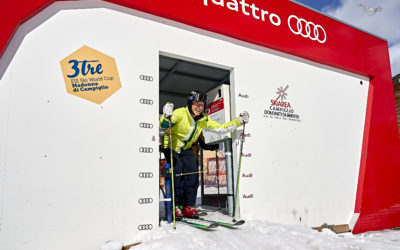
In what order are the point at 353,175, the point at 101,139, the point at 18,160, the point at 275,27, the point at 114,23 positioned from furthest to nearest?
the point at 353,175 < the point at 275,27 < the point at 114,23 < the point at 101,139 < the point at 18,160

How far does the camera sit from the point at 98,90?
3.33 metres

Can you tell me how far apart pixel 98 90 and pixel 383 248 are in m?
4.24

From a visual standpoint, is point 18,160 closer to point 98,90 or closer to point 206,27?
point 98,90

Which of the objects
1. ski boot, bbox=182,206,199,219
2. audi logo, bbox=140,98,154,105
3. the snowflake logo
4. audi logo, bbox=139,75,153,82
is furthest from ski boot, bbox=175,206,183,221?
the snowflake logo

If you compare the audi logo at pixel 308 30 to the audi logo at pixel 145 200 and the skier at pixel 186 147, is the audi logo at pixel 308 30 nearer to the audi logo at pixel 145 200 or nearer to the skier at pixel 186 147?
the skier at pixel 186 147

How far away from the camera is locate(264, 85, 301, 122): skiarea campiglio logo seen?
4879 millimetres

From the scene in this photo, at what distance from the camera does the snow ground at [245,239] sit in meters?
3.03

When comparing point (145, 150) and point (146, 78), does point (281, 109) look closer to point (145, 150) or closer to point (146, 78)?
point (146, 78)

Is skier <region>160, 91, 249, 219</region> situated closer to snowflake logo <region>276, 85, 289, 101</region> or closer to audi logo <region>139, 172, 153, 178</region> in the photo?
audi logo <region>139, 172, 153, 178</region>

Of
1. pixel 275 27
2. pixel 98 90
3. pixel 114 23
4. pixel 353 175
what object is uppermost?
pixel 275 27

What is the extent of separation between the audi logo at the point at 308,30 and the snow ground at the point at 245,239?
373 cm

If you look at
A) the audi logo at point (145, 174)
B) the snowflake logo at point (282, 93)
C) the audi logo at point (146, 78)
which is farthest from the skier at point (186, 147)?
the snowflake logo at point (282, 93)

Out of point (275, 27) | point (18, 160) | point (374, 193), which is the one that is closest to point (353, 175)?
point (374, 193)

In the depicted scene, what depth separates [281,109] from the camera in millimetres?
5020
